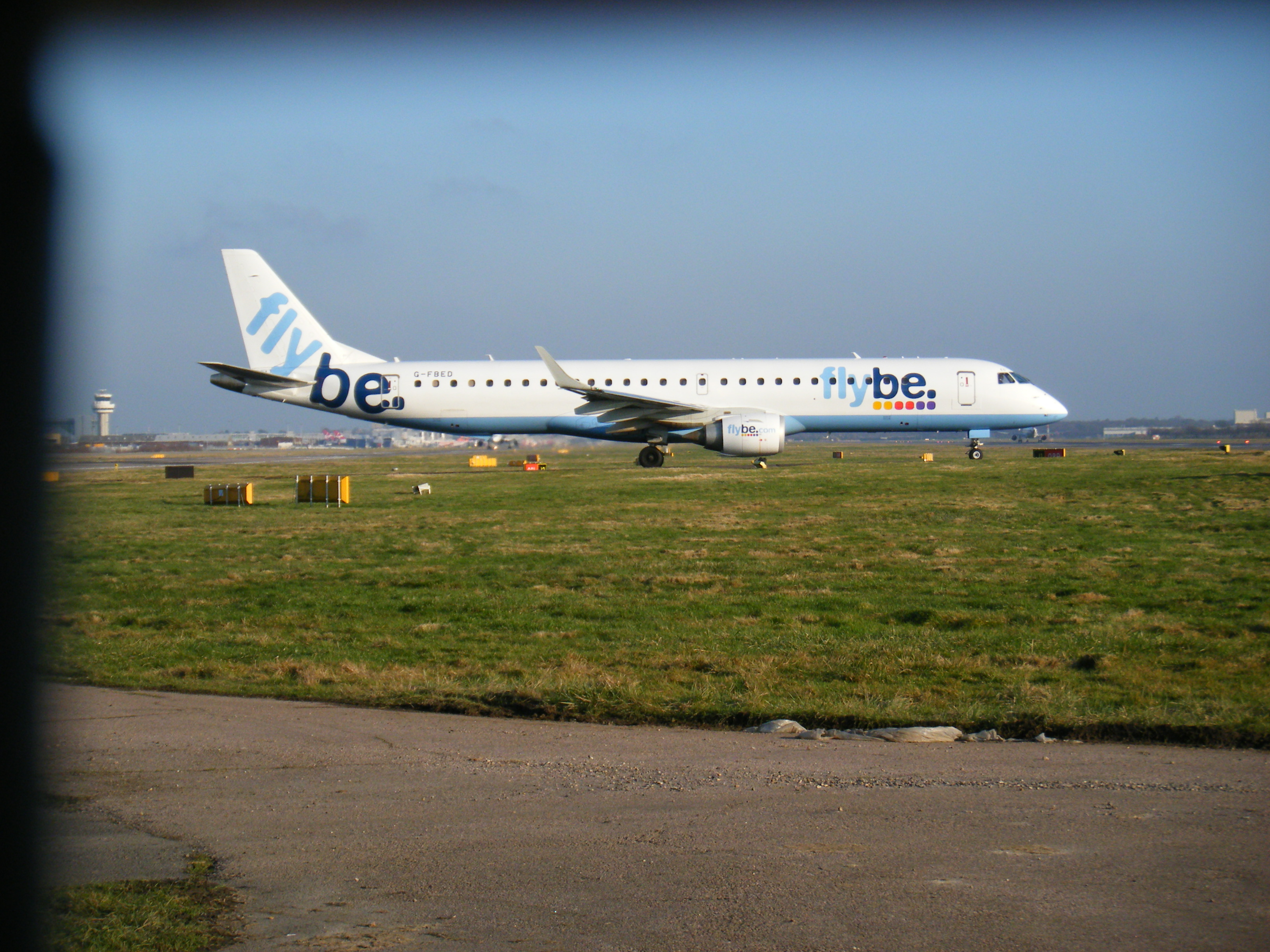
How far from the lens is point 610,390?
129ft

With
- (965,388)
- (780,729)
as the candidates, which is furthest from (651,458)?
(780,729)

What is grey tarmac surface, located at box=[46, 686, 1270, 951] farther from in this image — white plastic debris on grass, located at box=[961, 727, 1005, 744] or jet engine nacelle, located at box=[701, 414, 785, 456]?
jet engine nacelle, located at box=[701, 414, 785, 456]

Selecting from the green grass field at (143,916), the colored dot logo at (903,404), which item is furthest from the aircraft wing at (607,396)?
the green grass field at (143,916)

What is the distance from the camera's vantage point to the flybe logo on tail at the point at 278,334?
4034 centimetres

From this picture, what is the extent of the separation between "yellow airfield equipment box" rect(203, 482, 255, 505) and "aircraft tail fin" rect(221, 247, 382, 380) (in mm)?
12635

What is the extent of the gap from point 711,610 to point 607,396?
25.7 metres

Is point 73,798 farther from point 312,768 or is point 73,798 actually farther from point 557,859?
point 557,859

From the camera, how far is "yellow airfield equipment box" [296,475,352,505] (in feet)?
90.7

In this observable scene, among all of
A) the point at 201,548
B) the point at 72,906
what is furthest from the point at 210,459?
the point at 72,906

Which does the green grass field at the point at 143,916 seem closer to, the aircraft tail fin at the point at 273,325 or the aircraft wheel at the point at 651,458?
the aircraft wheel at the point at 651,458

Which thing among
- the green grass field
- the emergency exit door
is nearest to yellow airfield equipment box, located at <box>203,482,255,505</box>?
the green grass field

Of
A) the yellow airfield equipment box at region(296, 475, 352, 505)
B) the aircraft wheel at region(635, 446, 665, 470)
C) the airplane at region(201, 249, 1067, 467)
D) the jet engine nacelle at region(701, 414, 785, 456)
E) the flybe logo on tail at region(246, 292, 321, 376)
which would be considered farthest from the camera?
the flybe logo on tail at region(246, 292, 321, 376)

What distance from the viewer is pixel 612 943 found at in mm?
4078

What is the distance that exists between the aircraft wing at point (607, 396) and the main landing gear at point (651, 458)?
2.55 meters
